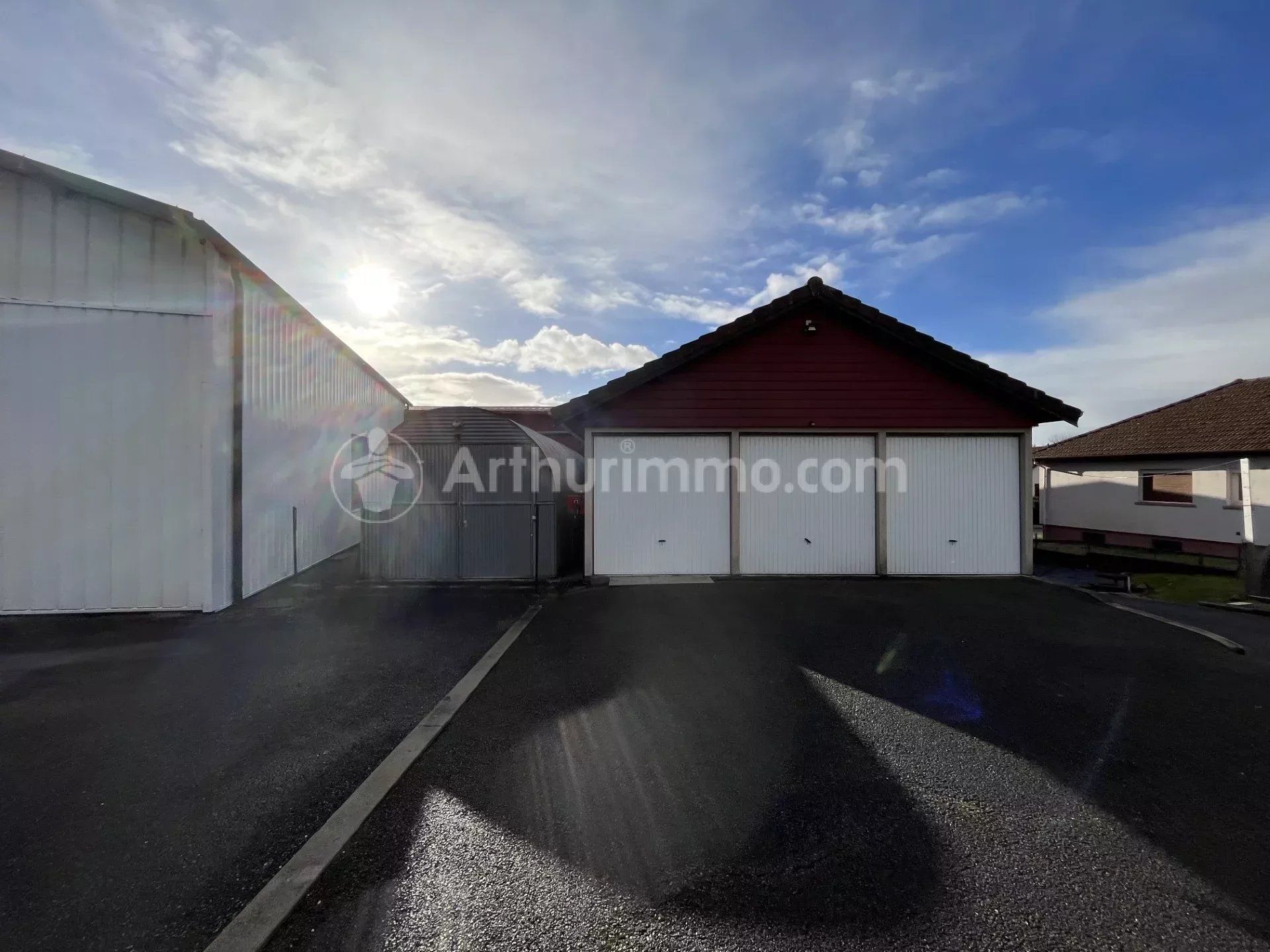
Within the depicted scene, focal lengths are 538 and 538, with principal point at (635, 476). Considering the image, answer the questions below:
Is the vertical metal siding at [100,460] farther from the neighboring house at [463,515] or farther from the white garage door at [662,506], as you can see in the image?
the white garage door at [662,506]

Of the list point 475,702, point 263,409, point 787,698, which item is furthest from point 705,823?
point 263,409

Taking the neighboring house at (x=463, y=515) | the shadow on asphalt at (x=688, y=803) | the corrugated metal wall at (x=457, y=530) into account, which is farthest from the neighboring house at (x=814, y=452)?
the shadow on asphalt at (x=688, y=803)

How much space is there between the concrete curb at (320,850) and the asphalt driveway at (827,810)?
64 mm

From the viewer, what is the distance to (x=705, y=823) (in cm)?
285

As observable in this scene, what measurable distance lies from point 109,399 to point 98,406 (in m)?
0.18

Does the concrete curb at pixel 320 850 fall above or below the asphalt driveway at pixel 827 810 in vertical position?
above

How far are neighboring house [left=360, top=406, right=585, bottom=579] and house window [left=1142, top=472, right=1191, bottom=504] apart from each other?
18.6 m

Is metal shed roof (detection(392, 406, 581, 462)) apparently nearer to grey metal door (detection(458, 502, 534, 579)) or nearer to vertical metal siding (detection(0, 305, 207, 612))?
grey metal door (detection(458, 502, 534, 579))

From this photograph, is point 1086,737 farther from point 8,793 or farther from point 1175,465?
point 1175,465

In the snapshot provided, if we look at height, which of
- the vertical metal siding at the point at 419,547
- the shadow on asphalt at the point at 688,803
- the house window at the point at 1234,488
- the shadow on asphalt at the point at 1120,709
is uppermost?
the house window at the point at 1234,488

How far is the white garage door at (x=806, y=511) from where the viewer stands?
984 cm

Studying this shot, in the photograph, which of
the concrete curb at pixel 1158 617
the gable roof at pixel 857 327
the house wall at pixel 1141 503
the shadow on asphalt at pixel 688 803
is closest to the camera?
the shadow on asphalt at pixel 688 803

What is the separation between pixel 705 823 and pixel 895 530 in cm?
837

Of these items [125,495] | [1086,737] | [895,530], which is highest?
[125,495]
